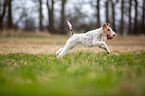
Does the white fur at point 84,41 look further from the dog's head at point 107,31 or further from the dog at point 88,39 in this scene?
the dog's head at point 107,31

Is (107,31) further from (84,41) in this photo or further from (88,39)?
(84,41)

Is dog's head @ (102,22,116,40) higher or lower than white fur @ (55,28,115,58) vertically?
higher

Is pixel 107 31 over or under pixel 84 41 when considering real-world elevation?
over

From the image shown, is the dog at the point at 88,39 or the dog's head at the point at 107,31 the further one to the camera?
the dog's head at the point at 107,31

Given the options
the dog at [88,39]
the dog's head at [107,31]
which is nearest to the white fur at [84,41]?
the dog at [88,39]

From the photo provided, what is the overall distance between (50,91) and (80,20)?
2855 cm

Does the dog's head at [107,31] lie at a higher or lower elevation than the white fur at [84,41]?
higher

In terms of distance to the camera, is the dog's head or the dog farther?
the dog's head

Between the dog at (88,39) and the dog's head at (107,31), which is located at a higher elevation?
the dog's head at (107,31)

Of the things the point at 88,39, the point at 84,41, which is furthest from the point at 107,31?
the point at 84,41

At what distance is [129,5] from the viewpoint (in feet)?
78.1

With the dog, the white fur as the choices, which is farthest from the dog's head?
the white fur

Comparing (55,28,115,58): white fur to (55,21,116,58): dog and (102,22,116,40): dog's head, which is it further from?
(102,22,116,40): dog's head

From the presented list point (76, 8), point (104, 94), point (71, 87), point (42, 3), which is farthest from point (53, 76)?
point (76, 8)
